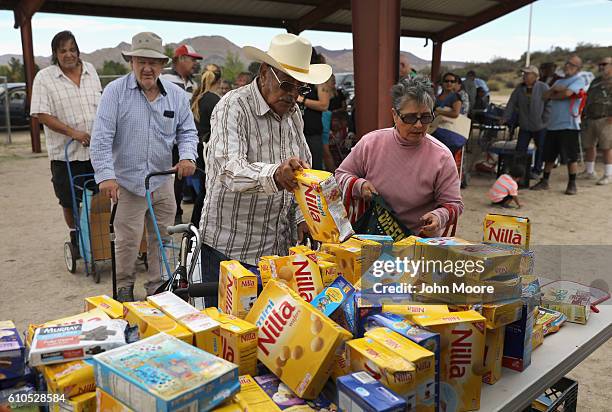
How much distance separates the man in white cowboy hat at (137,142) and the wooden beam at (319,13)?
9628 mm

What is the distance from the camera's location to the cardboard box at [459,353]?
1.52 m

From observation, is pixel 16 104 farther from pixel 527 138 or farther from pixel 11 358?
pixel 11 358

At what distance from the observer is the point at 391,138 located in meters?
2.91

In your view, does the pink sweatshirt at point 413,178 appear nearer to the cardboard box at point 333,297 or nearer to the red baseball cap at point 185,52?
the cardboard box at point 333,297

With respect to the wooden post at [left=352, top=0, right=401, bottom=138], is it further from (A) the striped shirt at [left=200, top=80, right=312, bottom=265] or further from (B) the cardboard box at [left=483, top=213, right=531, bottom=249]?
(B) the cardboard box at [left=483, top=213, right=531, bottom=249]

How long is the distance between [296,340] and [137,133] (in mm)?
2766

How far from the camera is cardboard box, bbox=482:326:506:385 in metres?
1.69

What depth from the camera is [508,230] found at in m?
2.20

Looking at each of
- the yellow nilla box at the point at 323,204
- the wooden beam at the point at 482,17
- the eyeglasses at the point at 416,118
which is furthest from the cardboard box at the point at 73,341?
the wooden beam at the point at 482,17

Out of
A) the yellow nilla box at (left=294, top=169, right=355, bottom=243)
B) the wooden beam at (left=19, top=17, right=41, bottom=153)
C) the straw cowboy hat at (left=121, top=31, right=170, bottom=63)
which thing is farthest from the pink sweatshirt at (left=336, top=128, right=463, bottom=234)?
the wooden beam at (left=19, top=17, right=41, bottom=153)

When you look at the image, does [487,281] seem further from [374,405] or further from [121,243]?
[121,243]

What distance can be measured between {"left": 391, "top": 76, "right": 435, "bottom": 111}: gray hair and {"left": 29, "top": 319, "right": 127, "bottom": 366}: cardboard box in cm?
176

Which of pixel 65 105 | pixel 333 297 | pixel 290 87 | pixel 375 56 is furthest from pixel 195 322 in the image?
pixel 375 56

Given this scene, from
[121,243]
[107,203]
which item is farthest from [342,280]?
[107,203]
